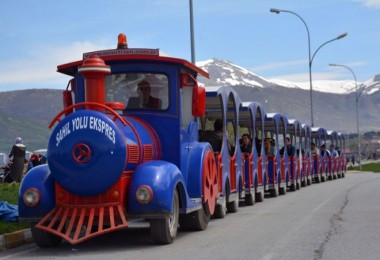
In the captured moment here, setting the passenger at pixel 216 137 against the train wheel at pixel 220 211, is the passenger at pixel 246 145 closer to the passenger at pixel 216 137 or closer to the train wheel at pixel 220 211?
the passenger at pixel 216 137

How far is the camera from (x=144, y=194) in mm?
10320

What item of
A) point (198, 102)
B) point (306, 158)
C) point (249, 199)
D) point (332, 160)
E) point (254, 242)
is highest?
point (198, 102)

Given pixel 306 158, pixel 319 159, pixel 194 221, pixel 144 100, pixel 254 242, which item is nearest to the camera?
pixel 254 242

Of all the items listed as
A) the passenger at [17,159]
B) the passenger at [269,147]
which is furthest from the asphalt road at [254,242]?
the passenger at [17,159]

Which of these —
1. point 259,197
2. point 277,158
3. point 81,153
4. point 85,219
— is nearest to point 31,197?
point 85,219

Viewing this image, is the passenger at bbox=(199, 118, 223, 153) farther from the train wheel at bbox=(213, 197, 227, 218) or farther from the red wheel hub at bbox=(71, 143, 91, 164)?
the red wheel hub at bbox=(71, 143, 91, 164)

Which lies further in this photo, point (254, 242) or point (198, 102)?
point (198, 102)

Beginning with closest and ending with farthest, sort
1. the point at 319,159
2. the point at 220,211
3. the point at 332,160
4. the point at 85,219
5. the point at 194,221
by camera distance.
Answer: the point at 85,219
the point at 194,221
the point at 220,211
the point at 319,159
the point at 332,160

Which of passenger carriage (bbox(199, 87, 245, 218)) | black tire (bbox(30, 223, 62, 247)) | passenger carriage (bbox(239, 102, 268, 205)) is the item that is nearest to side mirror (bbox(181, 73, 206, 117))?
passenger carriage (bbox(199, 87, 245, 218))

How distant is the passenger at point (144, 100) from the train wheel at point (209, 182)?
134 cm

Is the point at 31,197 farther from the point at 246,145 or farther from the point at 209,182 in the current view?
the point at 246,145

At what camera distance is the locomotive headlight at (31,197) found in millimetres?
10477

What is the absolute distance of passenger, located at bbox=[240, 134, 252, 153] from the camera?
2038cm

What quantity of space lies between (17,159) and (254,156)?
7769 mm
